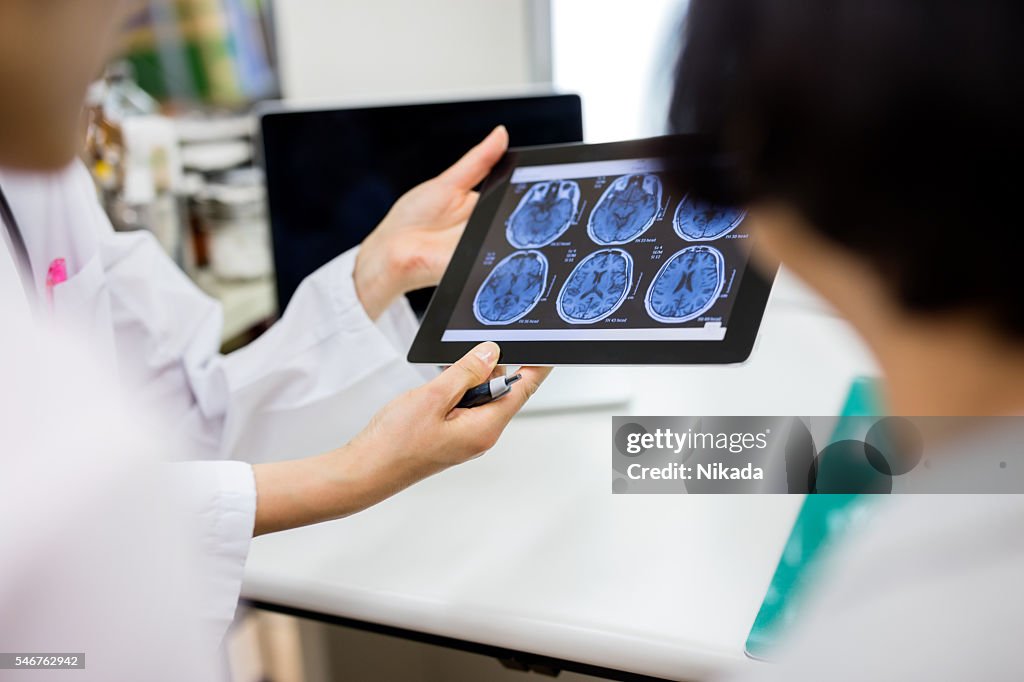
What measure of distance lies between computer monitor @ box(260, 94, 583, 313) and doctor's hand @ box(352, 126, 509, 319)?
0.41ft

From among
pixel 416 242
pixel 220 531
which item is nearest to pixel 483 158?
pixel 416 242

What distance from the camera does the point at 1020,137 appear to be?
14.9 inches

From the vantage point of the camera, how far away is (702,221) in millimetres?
798

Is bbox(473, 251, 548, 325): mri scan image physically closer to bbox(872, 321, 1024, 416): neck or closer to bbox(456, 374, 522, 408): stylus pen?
bbox(456, 374, 522, 408): stylus pen

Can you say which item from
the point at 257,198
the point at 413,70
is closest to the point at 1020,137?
the point at 413,70

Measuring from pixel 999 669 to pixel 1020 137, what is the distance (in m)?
0.25

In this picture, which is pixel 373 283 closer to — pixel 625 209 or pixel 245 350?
pixel 245 350

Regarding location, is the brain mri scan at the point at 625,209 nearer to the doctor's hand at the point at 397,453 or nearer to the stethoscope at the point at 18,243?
the doctor's hand at the point at 397,453

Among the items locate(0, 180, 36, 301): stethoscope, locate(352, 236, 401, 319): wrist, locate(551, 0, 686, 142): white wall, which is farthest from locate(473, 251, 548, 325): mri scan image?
locate(551, 0, 686, 142): white wall

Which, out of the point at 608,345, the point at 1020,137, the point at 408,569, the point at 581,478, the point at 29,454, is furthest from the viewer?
the point at 581,478

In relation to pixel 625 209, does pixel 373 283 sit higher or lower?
lower

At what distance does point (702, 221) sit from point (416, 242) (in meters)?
0.40

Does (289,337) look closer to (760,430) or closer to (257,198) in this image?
(760,430)

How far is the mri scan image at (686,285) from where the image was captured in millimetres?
745
